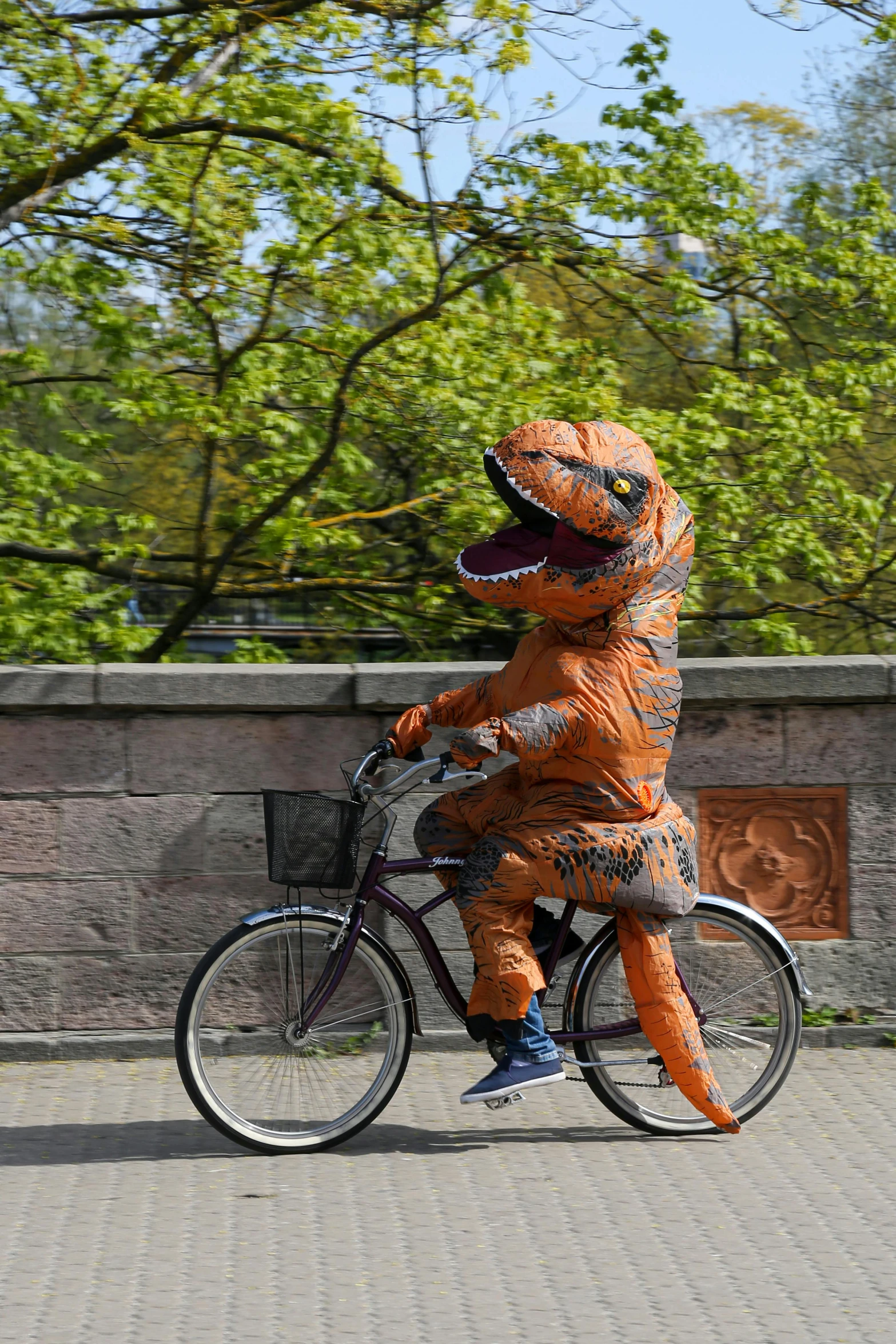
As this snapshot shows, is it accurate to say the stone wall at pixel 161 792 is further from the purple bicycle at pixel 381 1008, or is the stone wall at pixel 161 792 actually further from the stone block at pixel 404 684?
the purple bicycle at pixel 381 1008

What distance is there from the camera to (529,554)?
166 inches

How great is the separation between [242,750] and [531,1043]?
4.99ft

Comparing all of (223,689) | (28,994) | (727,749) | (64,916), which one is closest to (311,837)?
(223,689)

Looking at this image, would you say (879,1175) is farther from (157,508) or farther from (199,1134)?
(157,508)

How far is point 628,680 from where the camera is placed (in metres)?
4.21

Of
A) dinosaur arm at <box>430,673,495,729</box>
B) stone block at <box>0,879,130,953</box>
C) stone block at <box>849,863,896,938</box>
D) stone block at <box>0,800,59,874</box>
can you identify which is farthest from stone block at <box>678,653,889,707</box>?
stone block at <box>0,800,59,874</box>

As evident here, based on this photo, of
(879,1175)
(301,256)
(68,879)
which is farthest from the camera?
(301,256)

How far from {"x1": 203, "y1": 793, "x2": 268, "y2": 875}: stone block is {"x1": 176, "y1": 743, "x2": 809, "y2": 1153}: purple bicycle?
54cm

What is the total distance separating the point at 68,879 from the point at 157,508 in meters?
3.55

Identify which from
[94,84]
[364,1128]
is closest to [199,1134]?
[364,1128]

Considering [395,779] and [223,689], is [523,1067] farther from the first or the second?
→ [223,689]

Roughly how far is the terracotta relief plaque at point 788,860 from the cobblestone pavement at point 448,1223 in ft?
1.93

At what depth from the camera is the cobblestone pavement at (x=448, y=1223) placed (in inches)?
132

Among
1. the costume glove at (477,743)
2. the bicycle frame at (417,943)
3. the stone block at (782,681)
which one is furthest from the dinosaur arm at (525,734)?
the stone block at (782,681)
